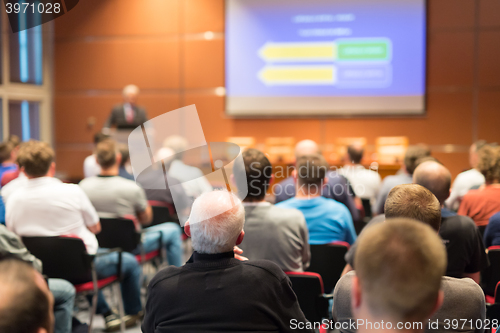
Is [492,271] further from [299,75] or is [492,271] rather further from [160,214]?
[299,75]

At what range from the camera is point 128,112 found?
756cm

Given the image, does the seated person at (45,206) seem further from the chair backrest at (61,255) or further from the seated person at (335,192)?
the seated person at (335,192)

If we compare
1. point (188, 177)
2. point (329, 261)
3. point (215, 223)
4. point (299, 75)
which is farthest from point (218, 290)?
point (299, 75)

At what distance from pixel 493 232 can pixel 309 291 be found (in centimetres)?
128

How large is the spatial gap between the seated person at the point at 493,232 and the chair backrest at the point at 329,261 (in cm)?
89

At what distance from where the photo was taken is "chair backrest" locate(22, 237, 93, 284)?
9.17 feet

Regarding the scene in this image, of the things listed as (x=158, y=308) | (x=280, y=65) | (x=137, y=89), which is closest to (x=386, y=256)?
(x=158, y=308)

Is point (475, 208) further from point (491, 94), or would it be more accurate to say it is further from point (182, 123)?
point (182, 123)

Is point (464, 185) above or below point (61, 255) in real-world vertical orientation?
above

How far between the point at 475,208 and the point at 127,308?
108 inches

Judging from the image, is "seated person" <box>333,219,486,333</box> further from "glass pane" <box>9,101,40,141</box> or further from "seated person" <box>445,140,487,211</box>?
"glass pane" <box>9,101,40,141</box>

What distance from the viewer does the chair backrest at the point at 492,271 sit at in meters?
2.56

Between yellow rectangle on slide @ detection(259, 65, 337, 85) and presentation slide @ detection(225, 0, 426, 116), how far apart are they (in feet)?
0.05

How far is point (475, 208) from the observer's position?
3156 mm
